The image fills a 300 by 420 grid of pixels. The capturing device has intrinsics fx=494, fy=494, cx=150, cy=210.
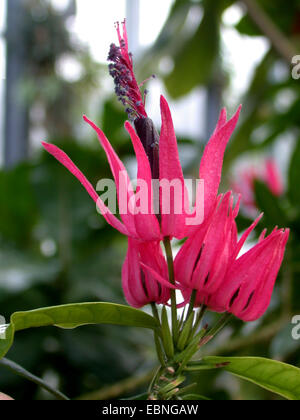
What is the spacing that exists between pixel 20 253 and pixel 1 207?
97mm

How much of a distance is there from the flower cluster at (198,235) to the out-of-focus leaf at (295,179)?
498 millimetres

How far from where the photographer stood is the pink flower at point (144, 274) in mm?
269

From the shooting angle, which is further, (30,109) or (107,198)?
(30,109)

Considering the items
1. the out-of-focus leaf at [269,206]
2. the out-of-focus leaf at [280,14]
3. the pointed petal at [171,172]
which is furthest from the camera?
the out-of-focus leaf at [280,14]

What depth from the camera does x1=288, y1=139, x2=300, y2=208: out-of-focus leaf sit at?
2.43 ft

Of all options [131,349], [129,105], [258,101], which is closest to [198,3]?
[258,101]

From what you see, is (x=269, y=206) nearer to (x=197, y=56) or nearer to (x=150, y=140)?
(x=150, y=140)

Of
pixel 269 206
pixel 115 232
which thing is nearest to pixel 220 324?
pixel 269 206

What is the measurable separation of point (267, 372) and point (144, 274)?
0.27 feet

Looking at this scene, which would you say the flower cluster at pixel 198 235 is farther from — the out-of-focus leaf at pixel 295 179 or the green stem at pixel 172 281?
the out-of-focus leaf at pixel 295 179

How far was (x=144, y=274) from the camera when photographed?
0.27 metres

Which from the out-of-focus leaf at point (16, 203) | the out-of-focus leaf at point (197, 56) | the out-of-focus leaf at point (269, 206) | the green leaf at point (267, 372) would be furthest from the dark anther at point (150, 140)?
the out-of-focus leaf at point (197, 56)

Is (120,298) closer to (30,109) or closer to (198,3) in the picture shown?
(198,3)
